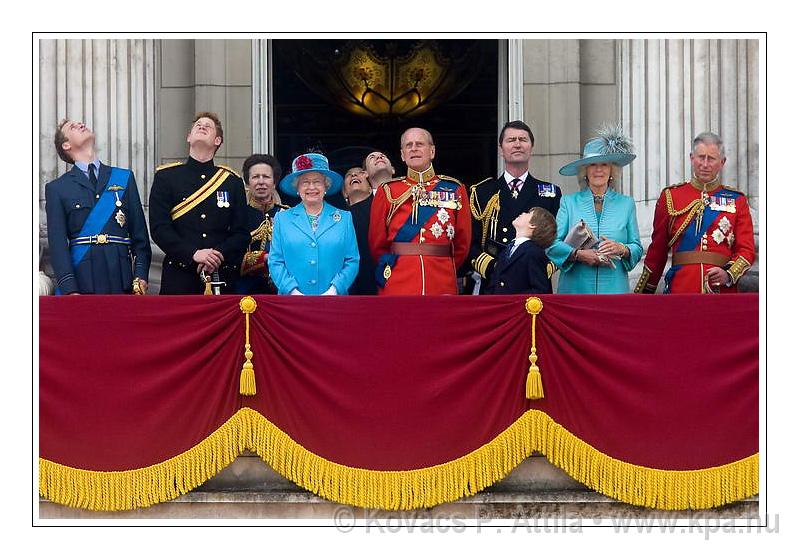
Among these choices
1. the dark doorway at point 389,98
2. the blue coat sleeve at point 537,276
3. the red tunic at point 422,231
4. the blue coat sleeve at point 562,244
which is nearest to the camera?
the blue coat sleeve at point 537,276

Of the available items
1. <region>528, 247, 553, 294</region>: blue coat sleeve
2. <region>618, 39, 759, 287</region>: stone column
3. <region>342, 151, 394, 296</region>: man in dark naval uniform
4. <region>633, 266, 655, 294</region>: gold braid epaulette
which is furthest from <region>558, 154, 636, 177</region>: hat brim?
<region>618, 39, 759, 287</region>: stone column

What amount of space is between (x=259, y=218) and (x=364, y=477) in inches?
84.4

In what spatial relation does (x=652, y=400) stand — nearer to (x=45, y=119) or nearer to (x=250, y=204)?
(x=250, y=204)

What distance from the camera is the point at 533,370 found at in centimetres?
840

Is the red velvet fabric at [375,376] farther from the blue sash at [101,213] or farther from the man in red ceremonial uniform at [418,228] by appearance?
the blue sash at [101,213]

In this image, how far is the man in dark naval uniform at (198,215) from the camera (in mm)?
9477

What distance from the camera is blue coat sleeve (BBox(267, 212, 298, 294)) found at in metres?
8.95

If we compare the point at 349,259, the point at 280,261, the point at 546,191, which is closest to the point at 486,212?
the point at 546,191

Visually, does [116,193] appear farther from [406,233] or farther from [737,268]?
[737,268]

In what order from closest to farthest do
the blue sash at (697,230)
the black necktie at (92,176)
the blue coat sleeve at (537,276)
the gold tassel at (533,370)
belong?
the gold tassel at (533,370)
the blue coat sleeve at (537,276)
the black necktie at (92,176)
the blue sash at (697,230)

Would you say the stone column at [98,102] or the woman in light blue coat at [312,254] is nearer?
the woman in light blue coat at [312,254]

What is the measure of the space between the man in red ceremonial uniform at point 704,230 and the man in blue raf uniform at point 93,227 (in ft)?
10.6

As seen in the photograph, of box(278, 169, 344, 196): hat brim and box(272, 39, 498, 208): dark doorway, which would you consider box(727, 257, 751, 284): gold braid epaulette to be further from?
box(272, 39, 498, 208): dark doorway

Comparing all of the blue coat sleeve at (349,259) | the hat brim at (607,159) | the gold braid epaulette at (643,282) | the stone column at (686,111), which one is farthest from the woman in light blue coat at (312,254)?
the stone column at (686,111)
